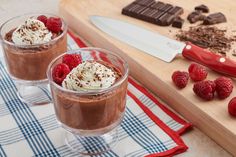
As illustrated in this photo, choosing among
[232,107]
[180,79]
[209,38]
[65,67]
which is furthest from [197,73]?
[65,67]

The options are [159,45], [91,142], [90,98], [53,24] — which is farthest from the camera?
[159,45]

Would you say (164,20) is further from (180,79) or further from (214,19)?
(180,79)

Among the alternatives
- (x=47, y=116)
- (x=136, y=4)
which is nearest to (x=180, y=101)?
(x=47, y=116)

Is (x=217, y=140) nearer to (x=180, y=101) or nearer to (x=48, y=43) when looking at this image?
(x=180, y=101)

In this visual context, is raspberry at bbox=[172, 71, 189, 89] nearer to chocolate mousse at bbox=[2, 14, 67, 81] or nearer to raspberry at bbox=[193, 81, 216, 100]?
raspberry at bbox=[193, 81, 216, 100]

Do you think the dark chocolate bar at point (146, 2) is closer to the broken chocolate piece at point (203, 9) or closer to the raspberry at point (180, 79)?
the broken chocolate piece at point (203, 9)

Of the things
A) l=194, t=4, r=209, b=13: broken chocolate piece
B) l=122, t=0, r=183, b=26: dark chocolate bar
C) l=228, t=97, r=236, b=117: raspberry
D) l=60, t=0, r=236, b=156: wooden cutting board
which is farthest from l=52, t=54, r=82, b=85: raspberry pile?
l=194, t=4, r=209, b=13: broken chocolate piece

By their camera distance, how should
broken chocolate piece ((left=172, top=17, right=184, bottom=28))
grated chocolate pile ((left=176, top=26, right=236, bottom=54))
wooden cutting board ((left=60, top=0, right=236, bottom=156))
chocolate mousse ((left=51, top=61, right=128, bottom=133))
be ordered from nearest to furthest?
chocolate mousse ((left=51, top=61, right=128, bottom=133)), wooden cutting board ((left=60, top=0, right=236, bottom=156)), grated chocolate pile ((left=176, top=26, right=236, bottom=54)), broken chocolate piece ((left=172, top=17, right=184, bottom=28))
